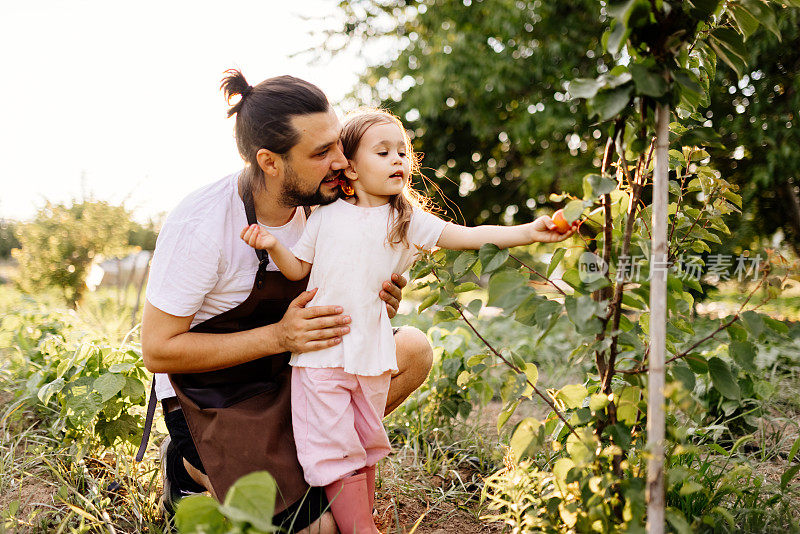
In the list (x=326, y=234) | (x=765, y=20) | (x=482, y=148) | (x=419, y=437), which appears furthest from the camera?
(x=482, y=148)

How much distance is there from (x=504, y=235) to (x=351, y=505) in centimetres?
87

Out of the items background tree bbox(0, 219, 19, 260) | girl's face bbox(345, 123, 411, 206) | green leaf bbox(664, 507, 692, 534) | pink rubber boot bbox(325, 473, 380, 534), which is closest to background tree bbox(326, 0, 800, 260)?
girl's face bbox(345, 123, 411, 206)

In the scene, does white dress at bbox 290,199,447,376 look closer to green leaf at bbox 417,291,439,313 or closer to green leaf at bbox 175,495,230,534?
green leaf at bbox 417,291,439,313

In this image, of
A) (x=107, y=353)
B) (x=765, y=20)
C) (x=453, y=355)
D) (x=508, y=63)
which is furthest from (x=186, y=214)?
(x=508, y=63)

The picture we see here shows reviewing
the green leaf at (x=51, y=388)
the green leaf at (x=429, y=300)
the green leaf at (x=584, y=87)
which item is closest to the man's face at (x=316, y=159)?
the green leaf at (x=429, y=300)

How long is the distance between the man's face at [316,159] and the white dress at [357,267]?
9cm

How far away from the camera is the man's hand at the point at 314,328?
67.6 inches

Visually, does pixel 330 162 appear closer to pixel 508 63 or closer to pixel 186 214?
pixel 186 214

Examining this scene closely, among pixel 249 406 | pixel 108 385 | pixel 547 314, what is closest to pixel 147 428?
pixel 108 385

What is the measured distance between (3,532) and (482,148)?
656cm

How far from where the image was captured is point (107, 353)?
2.38 m

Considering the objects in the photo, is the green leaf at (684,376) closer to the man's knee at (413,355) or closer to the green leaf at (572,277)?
the green leaf at (572,277)

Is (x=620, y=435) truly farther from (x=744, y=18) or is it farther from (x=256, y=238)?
(x=256, y=238)

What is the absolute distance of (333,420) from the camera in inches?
67.6
